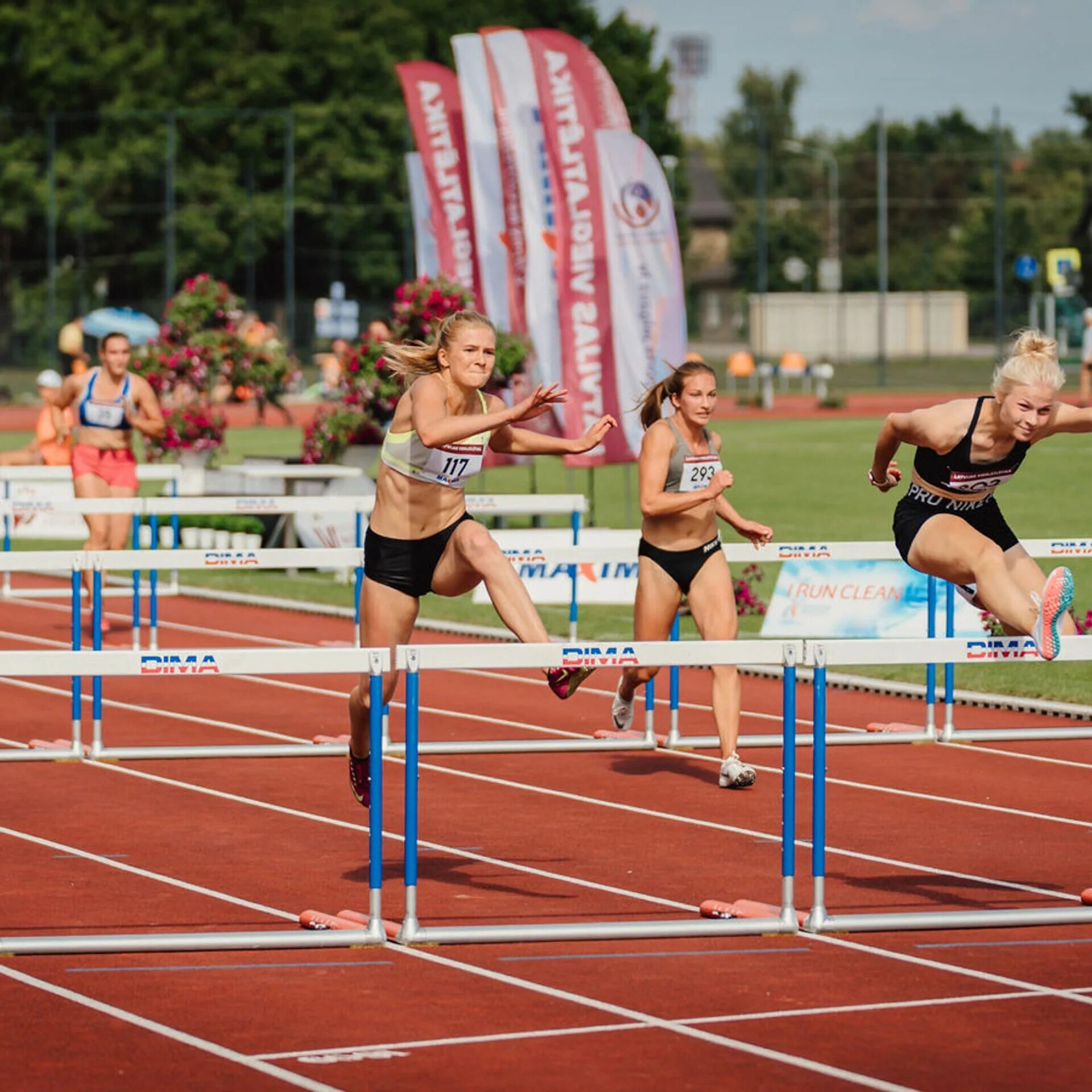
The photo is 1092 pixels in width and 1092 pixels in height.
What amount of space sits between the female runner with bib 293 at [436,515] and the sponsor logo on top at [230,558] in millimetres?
2483

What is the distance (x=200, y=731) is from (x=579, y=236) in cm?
927

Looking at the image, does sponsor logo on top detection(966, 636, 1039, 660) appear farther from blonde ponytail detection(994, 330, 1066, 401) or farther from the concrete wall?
the concrete wall

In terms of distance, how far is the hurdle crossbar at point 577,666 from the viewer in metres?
6.99

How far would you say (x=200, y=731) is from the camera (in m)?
11.9

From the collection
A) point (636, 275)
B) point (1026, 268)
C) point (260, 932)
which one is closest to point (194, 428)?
point (636, 275)

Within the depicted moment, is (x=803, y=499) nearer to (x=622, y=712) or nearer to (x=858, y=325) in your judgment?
(x=622, y=712)

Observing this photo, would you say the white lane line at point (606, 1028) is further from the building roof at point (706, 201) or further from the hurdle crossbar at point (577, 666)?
the building roof at point (706, 201)

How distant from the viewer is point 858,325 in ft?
224

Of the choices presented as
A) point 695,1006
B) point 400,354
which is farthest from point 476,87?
point 695,1006

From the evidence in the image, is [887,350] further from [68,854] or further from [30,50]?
[68,854]

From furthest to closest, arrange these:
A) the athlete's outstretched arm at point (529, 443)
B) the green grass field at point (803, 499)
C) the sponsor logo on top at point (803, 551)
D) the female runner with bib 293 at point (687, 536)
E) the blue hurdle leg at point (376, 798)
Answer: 1. the green grass field at point (803, 499)
2. the sponsor logo on top at point (803, 551)
3. the female runner with bib 293 at point (687, 536)
4. the athlete's outstretched arm at point (529, 443)
5. the blue hurdle leg at point (376, 798)

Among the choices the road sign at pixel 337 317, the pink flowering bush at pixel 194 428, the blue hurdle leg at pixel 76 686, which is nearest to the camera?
the blue hurdle leg at pixel 76 686

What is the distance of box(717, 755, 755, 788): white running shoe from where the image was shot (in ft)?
31.7

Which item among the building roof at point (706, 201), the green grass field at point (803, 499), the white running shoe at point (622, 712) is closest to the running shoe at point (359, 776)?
the white running shoe at point (622, 712)
